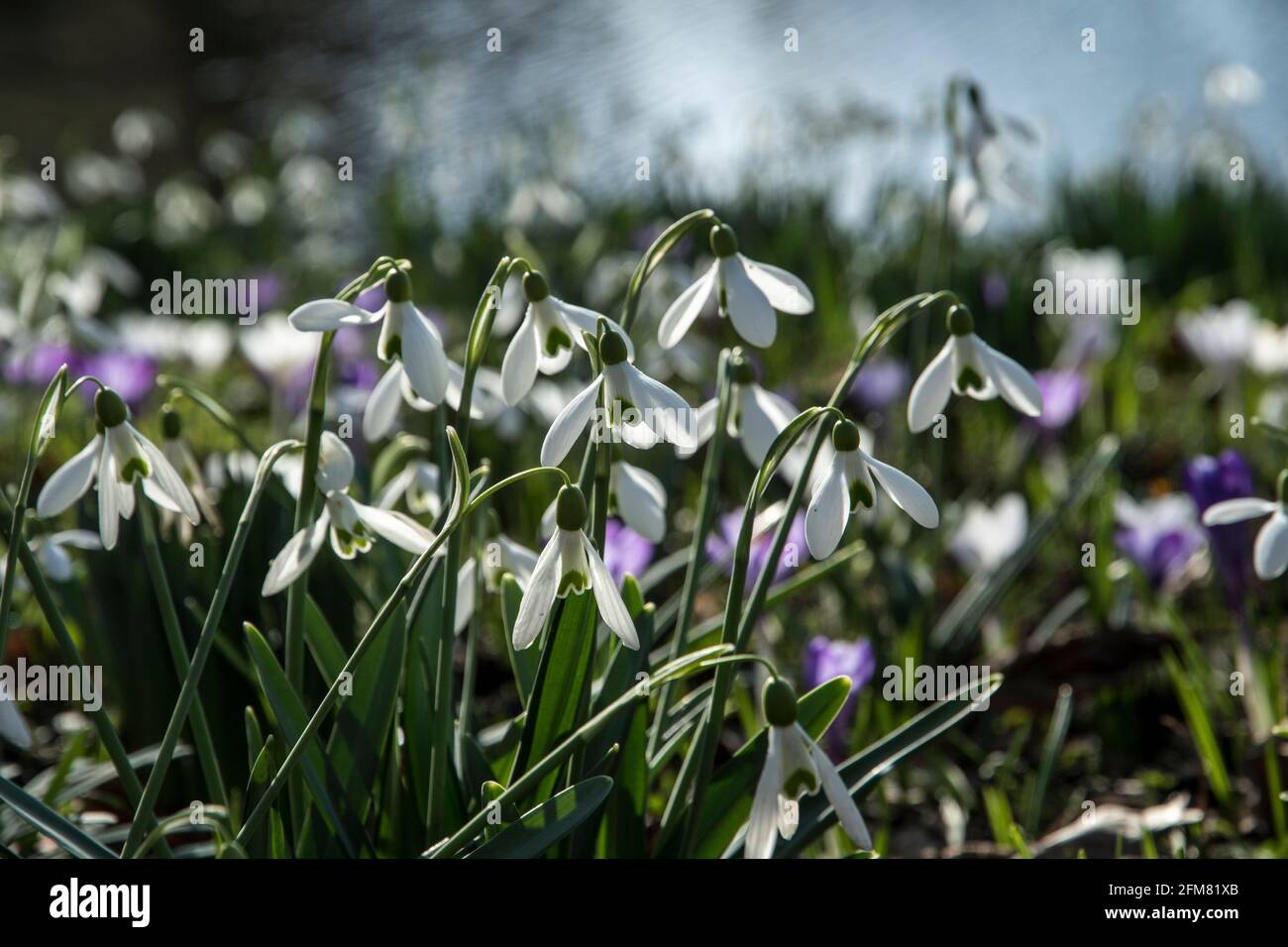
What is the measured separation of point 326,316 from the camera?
0.85 m

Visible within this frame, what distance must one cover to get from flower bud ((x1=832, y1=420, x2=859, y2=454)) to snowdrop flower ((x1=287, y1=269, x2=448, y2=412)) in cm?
28

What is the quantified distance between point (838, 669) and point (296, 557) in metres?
0.70

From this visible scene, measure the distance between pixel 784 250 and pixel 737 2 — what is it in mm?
3303

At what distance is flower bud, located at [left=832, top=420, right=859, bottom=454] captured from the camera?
0.86 metres

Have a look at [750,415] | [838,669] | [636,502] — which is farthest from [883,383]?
[636,502]

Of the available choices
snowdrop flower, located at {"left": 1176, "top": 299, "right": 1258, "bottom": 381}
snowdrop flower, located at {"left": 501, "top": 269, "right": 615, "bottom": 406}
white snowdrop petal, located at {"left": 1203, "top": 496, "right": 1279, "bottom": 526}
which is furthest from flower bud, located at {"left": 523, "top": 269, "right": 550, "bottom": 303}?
snowdrop flower, located at {"left": 1176, "top": 299, "right": 1258, "bottom": 381}

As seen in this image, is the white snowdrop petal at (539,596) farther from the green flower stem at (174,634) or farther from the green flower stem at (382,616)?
the green flower stem at (174,634)

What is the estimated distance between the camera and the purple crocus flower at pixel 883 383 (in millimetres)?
2359

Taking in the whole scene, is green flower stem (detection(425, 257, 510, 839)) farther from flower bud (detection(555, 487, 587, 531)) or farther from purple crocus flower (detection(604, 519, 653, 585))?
purple crocus flower (detection(604, 519, 653, 585))

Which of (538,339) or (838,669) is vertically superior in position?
(538,339)

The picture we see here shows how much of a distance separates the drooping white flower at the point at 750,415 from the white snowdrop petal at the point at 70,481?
0.47 meters

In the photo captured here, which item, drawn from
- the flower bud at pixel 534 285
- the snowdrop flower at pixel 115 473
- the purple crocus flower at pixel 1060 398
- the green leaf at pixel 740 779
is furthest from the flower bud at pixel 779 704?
the purple crocus flower at pixel 1060 398

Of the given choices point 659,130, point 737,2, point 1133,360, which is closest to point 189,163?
point 737,2

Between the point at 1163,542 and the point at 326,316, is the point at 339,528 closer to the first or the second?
the point at 326,316
